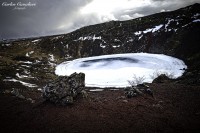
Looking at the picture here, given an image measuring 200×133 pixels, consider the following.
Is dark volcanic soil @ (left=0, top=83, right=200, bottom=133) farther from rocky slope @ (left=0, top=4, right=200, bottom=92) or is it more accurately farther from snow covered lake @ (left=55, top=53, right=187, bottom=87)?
Answer: rocky slope @ (left=0, top=4, right=200, bottom=92)

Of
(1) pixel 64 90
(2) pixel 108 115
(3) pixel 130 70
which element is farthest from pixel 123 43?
(2) pixel 108 115

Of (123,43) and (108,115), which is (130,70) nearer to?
(123,43)

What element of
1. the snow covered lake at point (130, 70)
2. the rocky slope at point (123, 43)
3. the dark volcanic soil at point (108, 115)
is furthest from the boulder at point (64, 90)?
the rocky slope at point (123, 43)

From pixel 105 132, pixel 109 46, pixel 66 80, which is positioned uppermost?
Result: pixel 109 46

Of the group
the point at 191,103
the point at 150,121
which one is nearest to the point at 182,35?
the point at 191,103

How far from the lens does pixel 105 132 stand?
11.9 meters

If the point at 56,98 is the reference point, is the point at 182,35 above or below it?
above

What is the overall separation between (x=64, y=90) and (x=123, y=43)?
7621 cm

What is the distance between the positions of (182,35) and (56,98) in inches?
2741

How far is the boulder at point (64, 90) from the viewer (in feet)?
54.0

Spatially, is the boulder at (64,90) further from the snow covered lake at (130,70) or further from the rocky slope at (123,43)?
the rocky slope at (123,43)

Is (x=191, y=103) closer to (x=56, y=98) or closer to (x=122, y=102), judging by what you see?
(x=122, y=102)

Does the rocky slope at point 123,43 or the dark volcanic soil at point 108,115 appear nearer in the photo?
the dark volcanic soil at point 108,115

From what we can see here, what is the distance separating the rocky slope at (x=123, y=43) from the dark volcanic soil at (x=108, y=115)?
44.6m
